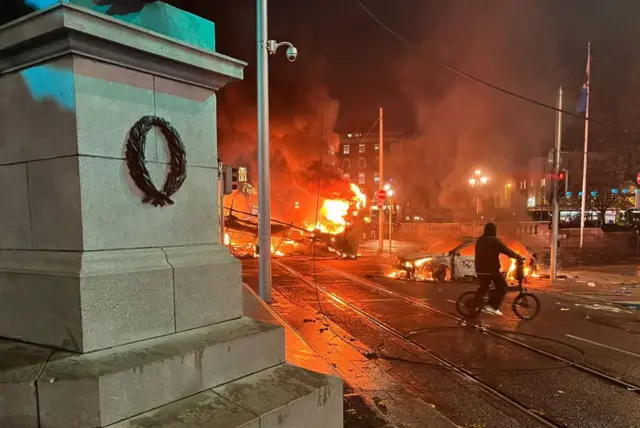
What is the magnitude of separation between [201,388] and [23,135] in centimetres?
184

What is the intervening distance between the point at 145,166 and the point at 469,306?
7.26 metres

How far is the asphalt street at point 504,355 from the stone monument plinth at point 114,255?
8.69 feet

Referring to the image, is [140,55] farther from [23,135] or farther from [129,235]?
[129,235]

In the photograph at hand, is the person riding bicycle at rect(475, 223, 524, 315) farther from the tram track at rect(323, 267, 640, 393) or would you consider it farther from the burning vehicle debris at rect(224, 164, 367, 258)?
the burning vehicle debris at rect(224, 164, 367, 258)

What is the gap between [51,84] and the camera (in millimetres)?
2477

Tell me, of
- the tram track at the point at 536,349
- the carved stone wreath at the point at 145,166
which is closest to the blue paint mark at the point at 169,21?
the carved stone wreath at the point at 145,166

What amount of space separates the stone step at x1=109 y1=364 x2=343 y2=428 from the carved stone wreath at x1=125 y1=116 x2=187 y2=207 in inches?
48.4

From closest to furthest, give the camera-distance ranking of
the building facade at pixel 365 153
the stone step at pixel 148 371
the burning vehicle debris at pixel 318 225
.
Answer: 1. the stone step at pixel 148 371
2. the burning vehicle debris at pixel 318 225
3. the building facade at pixel 365 153

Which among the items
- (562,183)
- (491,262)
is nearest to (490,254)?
(491,262)

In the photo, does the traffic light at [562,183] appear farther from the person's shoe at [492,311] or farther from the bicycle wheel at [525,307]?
the person's shoe at [492,311]

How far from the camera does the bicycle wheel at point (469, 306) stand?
8391 millimetres

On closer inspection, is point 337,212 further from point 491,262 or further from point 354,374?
point 354,374

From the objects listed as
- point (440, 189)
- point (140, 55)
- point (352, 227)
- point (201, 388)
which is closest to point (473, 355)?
point (201, 388)

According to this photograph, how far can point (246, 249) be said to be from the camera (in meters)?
22.1
